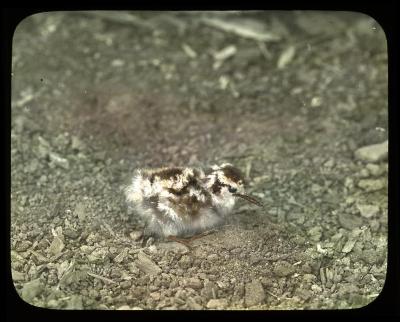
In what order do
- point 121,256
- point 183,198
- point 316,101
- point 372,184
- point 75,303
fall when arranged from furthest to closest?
point 316,101
point 372,184
point 183,198
point 121,256
point 75,303

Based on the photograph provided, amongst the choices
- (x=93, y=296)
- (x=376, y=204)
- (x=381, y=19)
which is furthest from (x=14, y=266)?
(x=381, y=19)

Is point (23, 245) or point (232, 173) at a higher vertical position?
point (232, 173)

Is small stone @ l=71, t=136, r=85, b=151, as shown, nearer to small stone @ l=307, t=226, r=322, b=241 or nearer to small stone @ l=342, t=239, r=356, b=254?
small stone @ l=307, t=226, r=322, b=241

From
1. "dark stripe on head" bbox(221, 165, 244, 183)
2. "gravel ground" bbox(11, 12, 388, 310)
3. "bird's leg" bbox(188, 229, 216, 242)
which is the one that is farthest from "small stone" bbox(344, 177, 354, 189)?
"bird's leg" bbox(188, 229, 216, 242)

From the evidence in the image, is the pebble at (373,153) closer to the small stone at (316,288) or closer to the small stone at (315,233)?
the small stone at (315,233)

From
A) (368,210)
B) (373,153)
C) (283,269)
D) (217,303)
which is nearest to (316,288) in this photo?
(283,269)

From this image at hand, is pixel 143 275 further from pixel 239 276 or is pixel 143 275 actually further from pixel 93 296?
pixel 239 276

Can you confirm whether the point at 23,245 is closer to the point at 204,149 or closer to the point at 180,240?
the point at 180,240
